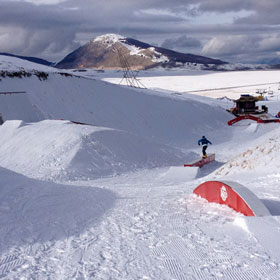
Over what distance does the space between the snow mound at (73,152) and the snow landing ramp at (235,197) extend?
1036 centimetres

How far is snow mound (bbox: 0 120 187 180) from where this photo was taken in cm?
1888

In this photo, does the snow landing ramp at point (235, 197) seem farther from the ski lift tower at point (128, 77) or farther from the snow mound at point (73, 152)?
the ski lift tower at point (128, 77)

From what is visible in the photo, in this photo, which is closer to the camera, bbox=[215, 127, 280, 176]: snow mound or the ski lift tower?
bbox=[215, 127, 280, 176]: snow mound

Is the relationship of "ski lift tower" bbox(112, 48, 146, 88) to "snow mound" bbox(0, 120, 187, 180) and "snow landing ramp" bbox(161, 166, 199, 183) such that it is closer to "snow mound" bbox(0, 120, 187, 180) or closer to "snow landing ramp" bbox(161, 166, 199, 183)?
"snow mound" bbox(0, 120, 187, 180)

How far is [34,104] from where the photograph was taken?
111ft

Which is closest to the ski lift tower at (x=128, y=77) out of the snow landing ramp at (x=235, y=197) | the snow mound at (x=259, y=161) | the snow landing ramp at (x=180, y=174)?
the snow landing ramp at (x=180, y=174)

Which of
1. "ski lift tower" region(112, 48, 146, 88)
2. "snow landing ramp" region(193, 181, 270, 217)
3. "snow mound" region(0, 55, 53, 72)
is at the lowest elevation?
"ski lift tower" region(112, 48, 146, 88)

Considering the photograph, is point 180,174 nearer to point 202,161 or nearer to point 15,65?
point 202,161

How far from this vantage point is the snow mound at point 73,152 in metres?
18.9

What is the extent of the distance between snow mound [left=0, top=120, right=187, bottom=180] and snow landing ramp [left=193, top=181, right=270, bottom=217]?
34.0 feet

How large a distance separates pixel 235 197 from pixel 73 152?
→ 44.7 ft

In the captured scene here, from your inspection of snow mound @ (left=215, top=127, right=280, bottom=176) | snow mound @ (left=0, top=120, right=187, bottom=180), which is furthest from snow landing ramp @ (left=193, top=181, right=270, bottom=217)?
snow mound @ (left=0, top=120, right=187, bottom=180)

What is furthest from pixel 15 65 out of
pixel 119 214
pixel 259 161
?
pixel 119 214

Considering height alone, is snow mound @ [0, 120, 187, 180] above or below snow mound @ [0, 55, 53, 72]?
below
